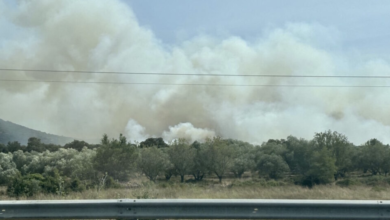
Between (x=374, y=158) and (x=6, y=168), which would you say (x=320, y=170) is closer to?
(x=374, y=158)

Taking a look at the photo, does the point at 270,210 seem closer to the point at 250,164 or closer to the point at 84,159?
the point at 84,159

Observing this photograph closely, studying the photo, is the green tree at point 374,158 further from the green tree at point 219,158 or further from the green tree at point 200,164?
the green tree at point 200,164

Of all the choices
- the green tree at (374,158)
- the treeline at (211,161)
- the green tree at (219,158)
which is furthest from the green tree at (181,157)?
the green tree at (374,158)

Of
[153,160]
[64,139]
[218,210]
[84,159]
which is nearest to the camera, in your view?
[218,210]

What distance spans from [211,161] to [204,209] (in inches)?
1344

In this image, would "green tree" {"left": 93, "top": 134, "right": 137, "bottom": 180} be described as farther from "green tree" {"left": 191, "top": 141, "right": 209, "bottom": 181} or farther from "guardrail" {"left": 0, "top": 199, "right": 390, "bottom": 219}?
"guardrail" {"left": 0, "top": 199, "right": 390, "bottom": 219}

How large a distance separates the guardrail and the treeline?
69.1 feet

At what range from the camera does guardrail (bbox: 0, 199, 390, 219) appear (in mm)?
6152

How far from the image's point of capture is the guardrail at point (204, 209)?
20.2 ft

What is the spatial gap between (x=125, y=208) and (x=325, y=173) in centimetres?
2492

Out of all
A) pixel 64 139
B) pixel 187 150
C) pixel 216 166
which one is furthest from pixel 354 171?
pixel 64 139

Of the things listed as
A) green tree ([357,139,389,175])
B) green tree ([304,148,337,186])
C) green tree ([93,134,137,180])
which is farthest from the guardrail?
green tree ([357,139,389,175])

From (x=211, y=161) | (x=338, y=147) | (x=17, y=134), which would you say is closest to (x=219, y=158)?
(x=211, y=161)

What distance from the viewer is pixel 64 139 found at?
274ft
